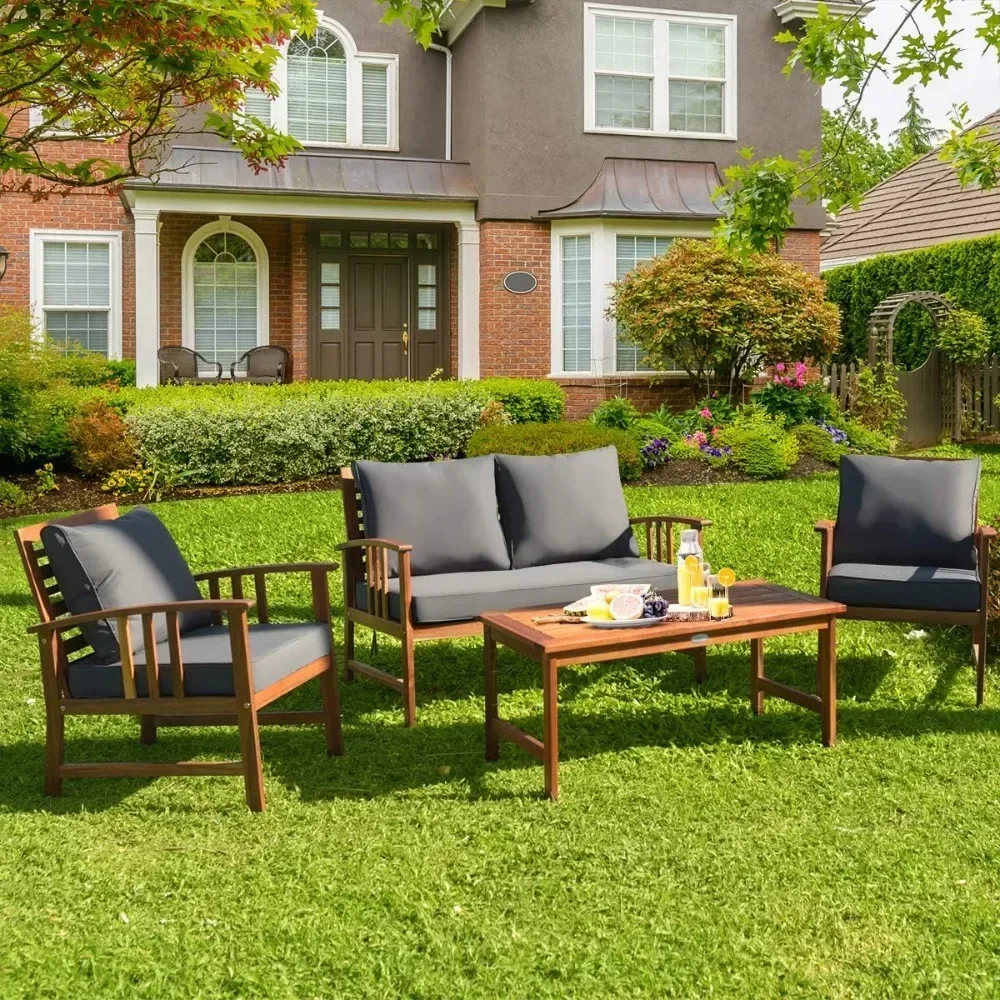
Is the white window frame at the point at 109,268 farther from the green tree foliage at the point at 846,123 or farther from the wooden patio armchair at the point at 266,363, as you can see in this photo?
the green tree foliage at the point at 846,123

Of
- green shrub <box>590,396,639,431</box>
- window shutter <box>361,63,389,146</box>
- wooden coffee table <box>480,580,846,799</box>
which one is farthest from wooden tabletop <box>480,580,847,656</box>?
window shutter <box>361,63,389,146</box>

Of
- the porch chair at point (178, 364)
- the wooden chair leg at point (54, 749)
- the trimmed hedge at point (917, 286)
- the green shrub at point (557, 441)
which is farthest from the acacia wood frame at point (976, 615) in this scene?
the trimmed hedge at point (917, 286)

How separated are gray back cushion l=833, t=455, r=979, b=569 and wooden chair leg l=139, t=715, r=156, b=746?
3.67m

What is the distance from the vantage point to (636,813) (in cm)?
435

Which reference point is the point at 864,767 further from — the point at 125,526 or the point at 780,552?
the point at 780,552

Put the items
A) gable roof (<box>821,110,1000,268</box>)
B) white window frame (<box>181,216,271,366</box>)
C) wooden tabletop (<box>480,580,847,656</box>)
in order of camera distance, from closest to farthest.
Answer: wooden tabletop (<box>480,580,847,656</box>)
white window frame (<box>181,216,271,366</box>)
gable roof (<box>821,110,1000,268</box>)

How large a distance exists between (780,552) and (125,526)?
504 centimetres

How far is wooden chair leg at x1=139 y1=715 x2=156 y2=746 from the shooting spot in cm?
522

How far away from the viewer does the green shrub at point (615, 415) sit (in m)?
14.1

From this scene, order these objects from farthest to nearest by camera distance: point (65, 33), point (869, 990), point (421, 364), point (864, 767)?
point (421, 364) < point (65, 33) < point (864, 767) < point (869, 990)

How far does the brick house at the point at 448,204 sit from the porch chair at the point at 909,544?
916 cm

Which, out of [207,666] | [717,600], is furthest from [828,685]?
[207,666]

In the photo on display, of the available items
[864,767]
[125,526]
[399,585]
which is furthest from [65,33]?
[864,767]

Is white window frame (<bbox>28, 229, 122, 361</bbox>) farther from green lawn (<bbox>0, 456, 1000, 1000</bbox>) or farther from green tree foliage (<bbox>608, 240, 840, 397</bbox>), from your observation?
green lawn (<bbox>0, 456, 1000, 1000</bbox>)
